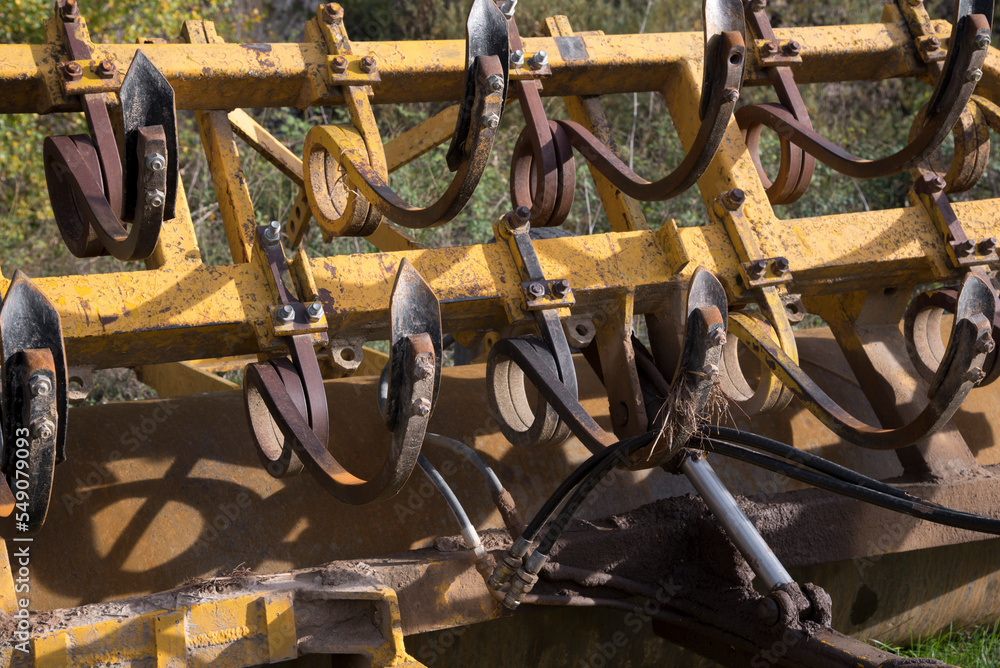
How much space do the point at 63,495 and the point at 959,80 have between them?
6.25 feet

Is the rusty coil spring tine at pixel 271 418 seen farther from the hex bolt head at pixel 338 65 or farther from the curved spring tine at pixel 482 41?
the hex bolt head at pixel 338 65

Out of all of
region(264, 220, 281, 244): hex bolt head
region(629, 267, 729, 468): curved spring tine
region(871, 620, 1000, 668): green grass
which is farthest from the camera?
region(871, 620, 1000, 668): green grass

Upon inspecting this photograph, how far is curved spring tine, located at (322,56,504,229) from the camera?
1.71m

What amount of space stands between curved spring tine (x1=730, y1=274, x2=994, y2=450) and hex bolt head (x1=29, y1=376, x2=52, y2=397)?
1334 millimetres

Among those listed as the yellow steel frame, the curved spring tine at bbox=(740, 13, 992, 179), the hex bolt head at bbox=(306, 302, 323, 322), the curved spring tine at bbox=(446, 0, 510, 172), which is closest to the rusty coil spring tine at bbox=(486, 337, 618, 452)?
Answer: the yellow steel frame

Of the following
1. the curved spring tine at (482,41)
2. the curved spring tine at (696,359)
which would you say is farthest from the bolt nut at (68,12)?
the curved spring tine at (696,359)

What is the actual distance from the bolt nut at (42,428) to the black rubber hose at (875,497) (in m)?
1.01

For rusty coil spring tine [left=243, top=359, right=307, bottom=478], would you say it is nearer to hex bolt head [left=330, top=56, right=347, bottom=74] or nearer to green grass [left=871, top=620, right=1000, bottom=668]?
hex bolt head [left=330, top=56, right=347, bottom=74]

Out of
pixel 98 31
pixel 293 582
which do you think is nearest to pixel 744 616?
pixel 293 582

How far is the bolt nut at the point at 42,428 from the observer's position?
137 centimetres

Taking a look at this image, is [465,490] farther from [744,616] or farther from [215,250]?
[215,250]

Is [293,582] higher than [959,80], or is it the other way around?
[959,80]

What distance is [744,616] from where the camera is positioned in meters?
1.85

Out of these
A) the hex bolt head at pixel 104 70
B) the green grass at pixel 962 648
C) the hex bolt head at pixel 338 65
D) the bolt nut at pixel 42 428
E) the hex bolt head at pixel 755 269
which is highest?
the hex bolt head at pixel 104 70
